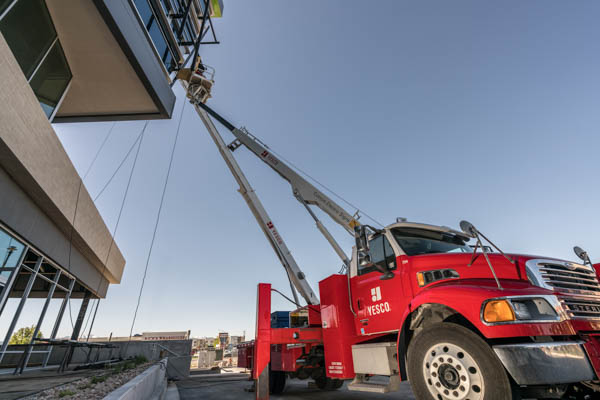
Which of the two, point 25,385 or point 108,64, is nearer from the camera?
point 25,385

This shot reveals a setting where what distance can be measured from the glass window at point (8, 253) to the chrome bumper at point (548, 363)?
1094cm

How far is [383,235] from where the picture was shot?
211 inches

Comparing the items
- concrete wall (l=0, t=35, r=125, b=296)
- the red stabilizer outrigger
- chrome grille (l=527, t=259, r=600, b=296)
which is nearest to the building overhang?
concrete wall (l=0, t=35, r=125, b=296)

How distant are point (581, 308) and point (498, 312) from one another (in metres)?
1.04

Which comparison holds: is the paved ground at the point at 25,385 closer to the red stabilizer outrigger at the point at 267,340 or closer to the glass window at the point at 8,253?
the glass window at the point at 8,253

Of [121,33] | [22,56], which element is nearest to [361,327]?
[121,33]

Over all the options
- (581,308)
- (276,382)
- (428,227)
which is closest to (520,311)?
(581,308)

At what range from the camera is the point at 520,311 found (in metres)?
3.02

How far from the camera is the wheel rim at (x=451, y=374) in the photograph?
9.93ft

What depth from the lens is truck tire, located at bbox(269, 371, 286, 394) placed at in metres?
7.68

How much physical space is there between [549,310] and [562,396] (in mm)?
853

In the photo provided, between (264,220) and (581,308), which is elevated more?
(264,220)

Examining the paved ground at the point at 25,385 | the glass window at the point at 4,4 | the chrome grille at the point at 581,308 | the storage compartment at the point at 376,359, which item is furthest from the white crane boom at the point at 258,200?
the glass window at the point at 4,4

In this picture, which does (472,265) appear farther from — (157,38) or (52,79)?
(157,38)
